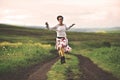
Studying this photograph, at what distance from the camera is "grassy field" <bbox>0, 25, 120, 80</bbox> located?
711 inches

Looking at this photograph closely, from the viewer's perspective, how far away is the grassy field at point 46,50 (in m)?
18.1

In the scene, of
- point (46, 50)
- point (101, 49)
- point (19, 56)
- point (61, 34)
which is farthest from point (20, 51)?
point (61, 34)

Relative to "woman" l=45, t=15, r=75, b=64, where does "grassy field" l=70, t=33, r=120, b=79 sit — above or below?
below

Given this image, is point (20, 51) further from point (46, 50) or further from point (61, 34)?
point (61, 34)

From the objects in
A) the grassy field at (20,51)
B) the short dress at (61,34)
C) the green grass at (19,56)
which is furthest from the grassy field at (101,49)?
the green grass at (19,56)

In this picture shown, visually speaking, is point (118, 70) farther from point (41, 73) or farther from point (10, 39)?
point (10, 39)

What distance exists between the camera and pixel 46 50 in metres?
27.2

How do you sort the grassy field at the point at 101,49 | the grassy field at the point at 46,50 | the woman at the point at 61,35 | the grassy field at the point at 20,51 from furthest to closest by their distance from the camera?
the grassy field at the point at 101,49 < the grassy field at the point at 20,51 < the grassy field at the point at 46,50 < the woman at the point at 61,35

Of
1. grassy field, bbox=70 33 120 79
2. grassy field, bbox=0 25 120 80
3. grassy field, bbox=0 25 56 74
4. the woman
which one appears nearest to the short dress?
the woman

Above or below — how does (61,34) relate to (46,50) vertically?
above

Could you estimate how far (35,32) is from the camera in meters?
34.9

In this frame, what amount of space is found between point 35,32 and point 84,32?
865 cm

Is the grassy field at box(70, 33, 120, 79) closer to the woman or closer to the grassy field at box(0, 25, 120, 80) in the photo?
the grassy field at box(0, 25, 120, 80)

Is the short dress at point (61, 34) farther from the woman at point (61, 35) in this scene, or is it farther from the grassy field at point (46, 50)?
the grassy field at point (46, 50)
